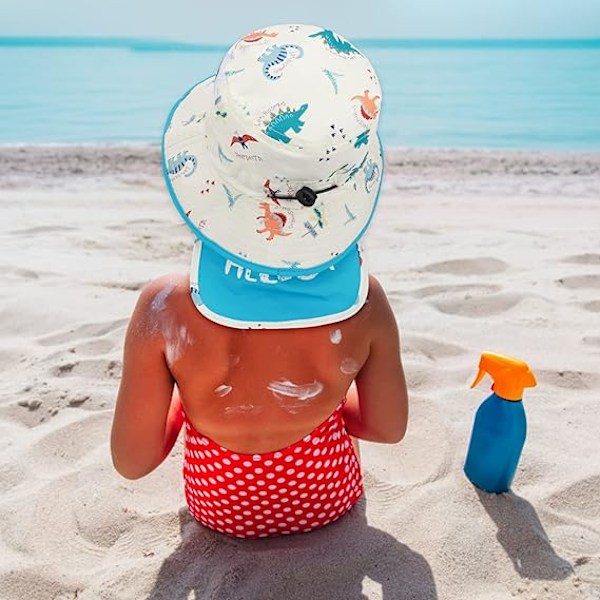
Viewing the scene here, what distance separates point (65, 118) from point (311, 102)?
10774 mm

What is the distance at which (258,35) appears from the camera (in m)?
1.38

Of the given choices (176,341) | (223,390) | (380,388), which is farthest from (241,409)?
(380,388)

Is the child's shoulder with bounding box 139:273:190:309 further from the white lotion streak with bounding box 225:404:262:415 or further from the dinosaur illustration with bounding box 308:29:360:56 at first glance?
the dinosaur illustration with bounding box 308:29:360:56

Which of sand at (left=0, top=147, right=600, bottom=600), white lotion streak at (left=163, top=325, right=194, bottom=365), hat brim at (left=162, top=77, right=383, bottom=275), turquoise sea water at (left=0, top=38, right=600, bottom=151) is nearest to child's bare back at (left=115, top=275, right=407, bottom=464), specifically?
white lotion streak at (left=163, top=325, right=194, bottom=365)

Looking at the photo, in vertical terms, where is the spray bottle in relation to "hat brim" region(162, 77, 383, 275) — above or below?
below

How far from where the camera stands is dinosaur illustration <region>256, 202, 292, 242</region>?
54.6 inches

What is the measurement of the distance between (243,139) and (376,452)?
125cm

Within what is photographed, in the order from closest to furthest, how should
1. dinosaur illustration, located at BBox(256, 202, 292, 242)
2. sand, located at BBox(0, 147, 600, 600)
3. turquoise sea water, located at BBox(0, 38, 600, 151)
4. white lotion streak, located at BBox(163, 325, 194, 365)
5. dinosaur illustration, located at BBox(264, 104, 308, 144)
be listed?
1. dinosaur illustration, located at BBox(264, 104, 308, 144)
2. dinosaur illustration, located at BBox(256, 202, 292, 242)
3. white lotion streak, located at BBox(163, 325, 194, 365)
4. sand, located at BBox(0, 147, 600, 600)
5. turquoise sea water, located at BBox(0, 38, 600, 151)

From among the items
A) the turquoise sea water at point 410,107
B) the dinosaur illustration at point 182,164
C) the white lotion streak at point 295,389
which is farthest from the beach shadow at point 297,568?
the turquoise sea water at point 410,107

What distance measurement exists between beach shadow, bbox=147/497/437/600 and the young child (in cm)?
5

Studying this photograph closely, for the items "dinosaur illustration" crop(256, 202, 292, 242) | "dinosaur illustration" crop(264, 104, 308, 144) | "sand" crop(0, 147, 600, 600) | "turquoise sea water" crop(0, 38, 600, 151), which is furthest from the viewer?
"turquoise sea water" crop(0, 38, 600, 151)

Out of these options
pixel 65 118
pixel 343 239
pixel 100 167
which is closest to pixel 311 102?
pixel 343 239

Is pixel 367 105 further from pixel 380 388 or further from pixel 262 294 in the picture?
pixel 380 388

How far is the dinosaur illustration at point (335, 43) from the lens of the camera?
1.35 m
